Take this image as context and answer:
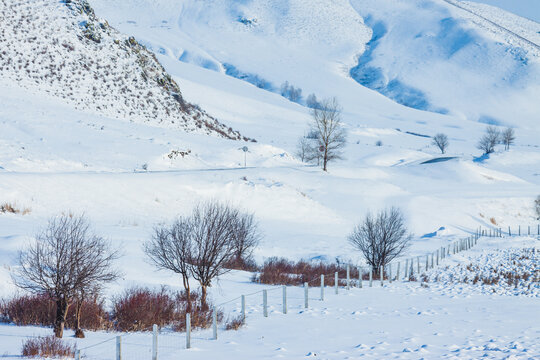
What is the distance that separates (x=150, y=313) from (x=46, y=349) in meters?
4.01

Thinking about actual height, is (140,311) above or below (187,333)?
above

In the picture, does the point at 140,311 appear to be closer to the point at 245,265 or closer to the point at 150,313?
the point at 150,313

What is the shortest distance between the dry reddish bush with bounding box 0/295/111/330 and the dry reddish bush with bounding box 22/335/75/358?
2730 millimetres

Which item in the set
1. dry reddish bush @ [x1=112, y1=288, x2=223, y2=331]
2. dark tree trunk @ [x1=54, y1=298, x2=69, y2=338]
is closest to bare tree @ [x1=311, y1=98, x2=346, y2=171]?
dry reddish bush @ [x1=112, y1=288, x2=223, y2=331]

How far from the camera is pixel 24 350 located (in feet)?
36.0

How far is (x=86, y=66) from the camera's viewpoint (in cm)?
6250

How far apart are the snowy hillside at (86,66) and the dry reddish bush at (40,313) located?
43.5m

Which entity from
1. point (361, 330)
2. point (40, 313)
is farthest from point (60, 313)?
point (361, 330)

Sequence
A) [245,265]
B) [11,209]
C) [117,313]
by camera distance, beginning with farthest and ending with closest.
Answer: [11,209]
[245,265]
[117,313]

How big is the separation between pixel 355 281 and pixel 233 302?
8.91 metres

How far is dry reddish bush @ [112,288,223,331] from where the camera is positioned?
48.2 feet

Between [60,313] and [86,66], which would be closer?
[60,313]

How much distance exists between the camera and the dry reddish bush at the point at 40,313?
14.1 metres

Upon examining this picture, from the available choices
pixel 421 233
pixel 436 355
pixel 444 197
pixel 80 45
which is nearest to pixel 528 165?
pixel 444 197
